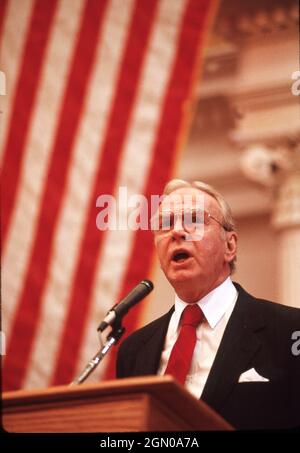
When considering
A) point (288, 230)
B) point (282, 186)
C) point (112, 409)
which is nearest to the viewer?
point (112, 409)

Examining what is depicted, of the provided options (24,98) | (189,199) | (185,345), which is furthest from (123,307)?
(24,98)

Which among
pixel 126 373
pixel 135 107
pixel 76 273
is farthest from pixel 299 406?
pixel 135 107

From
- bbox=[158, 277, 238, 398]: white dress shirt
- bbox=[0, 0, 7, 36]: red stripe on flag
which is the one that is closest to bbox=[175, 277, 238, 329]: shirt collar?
bbox=[158, 277, 238, 398]: white dress shirt

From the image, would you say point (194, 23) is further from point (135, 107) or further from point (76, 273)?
point (76, 273)

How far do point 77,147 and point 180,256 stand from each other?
177 centimetres

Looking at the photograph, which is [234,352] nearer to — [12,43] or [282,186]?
Answer: [282,186]

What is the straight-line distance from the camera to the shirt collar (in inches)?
104

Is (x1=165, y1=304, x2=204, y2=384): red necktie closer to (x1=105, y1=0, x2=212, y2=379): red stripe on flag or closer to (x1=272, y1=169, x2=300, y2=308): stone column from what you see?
(x1=272, y1=169, x2=300, y2=308): stone column

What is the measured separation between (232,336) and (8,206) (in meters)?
2.07

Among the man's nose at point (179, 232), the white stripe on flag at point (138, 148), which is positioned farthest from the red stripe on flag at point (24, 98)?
the man's nose at point (179, 232)

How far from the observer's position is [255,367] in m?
2.42

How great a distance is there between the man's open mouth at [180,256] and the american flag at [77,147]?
1.36 meters

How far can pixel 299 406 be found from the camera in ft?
7.75
